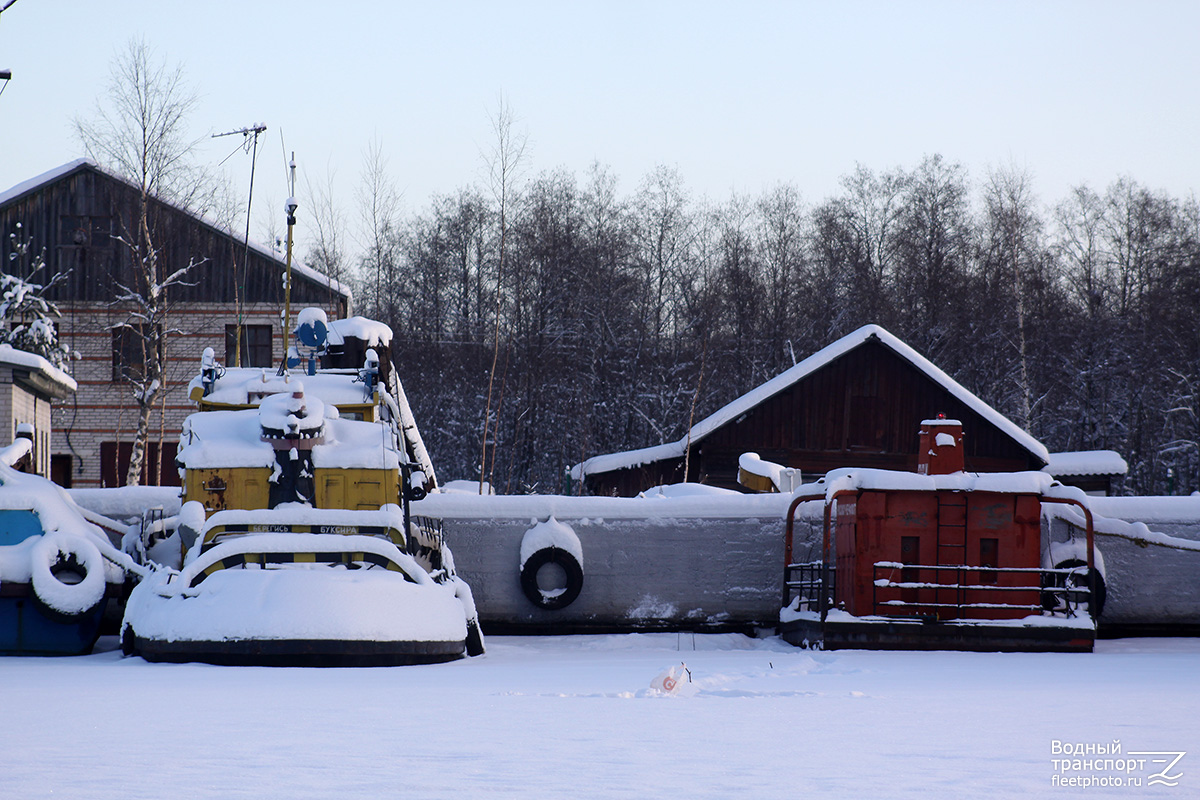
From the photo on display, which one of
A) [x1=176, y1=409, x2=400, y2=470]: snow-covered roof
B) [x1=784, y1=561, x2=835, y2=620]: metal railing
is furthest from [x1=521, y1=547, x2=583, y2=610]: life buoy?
[x1=176, y1=409, x2=400, y2=470]: snow-covered roof

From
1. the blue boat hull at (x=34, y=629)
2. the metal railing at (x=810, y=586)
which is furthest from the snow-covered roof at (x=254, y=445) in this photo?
the metal railing at (x=810, y=586)

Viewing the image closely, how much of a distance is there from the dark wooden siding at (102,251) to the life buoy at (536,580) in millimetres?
18673

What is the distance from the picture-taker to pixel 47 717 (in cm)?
732

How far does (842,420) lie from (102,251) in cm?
2053

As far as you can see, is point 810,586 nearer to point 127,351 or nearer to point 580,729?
point 580,729

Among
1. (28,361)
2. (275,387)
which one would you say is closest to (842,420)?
(275,387)

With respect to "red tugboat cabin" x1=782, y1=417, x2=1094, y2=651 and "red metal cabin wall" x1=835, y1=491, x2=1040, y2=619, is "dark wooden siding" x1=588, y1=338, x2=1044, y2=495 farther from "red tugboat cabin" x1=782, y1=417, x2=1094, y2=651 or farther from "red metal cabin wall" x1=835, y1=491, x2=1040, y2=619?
"red metal cabin wall" x1=835, y1=491, x2=1040, y2=619

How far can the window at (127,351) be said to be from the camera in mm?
32281

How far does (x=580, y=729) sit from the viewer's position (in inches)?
283

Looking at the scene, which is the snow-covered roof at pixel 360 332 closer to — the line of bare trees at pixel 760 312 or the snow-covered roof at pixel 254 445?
the snow-covered roof at pixel 254 445

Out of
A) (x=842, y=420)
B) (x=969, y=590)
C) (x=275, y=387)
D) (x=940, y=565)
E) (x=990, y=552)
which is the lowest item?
(x=969, y=590)

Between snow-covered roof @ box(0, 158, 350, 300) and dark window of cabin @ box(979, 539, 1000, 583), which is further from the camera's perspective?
snow-covered roof @ box(0, 158, 350, 300)

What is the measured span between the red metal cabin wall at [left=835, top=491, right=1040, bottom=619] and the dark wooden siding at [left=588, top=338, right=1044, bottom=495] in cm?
1210

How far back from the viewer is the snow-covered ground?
5.40 meters
